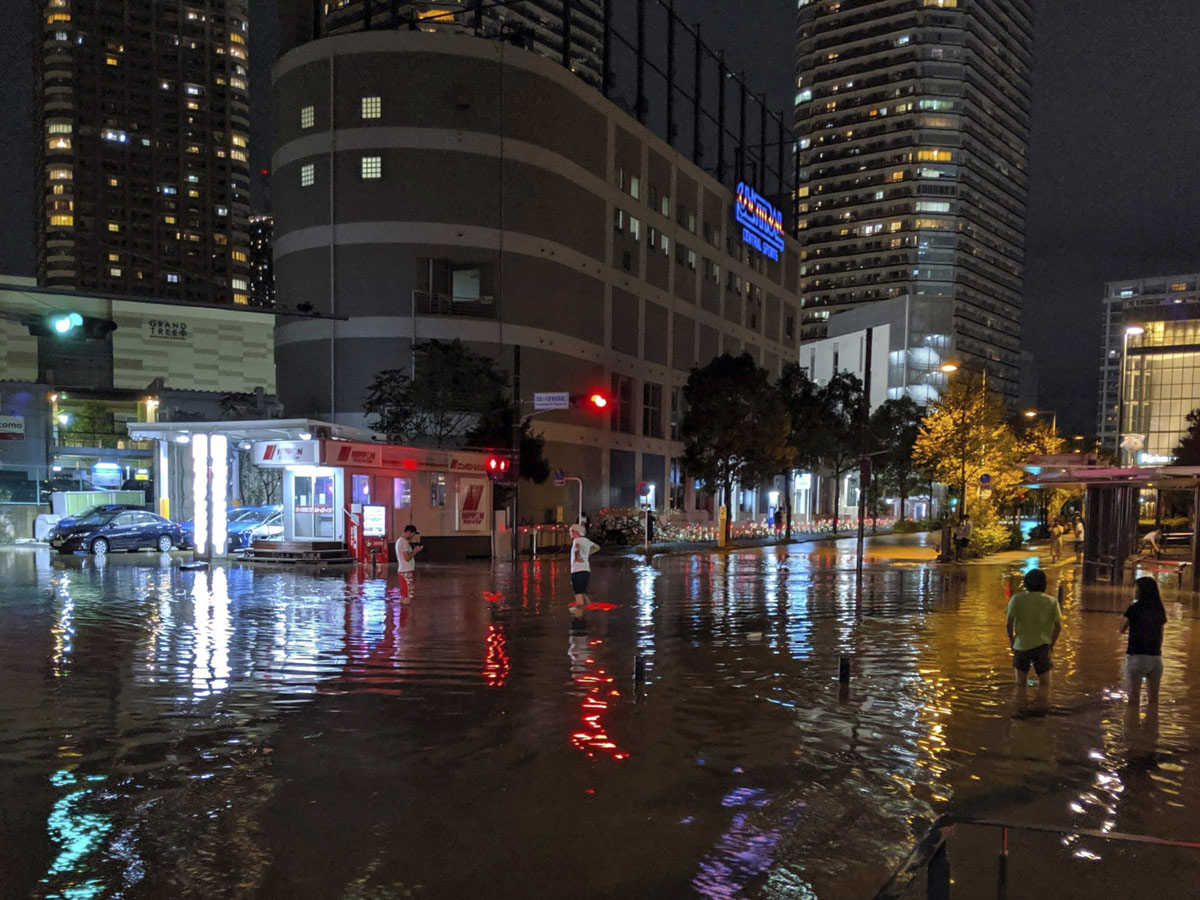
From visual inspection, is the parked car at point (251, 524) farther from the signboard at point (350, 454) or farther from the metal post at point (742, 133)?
the metal post at point (742, 133)

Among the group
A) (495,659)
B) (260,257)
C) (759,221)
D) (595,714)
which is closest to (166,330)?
(759,221)

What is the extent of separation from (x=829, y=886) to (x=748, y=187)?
61526mm

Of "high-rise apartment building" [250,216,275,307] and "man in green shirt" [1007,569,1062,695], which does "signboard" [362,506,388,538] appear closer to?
"man in green shirt" [1007,569,1062,695]

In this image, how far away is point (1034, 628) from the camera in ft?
33.6

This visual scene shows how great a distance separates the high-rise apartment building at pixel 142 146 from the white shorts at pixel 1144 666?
135 metres

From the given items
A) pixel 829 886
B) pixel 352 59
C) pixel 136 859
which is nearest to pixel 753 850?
pixel 829 886

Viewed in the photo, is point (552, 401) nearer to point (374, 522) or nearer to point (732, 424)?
point (374, 522)

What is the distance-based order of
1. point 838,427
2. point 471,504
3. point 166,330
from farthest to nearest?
point 838,427
point 166,330
point 471,504

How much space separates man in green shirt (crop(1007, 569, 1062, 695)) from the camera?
1019 cm

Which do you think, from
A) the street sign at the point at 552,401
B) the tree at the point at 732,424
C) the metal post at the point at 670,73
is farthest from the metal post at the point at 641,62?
the street sign at the point at 552,401

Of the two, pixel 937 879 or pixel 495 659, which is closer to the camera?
pixel 937 879

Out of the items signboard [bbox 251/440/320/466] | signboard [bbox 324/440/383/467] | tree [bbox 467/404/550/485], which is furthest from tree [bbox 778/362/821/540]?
signboard [bbox 251/440/320/466]

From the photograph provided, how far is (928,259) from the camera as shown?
495 ft

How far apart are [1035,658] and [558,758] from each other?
19.7 ft
